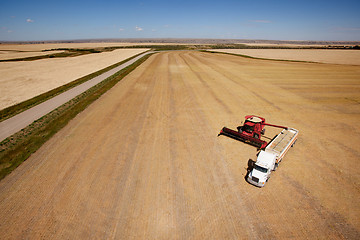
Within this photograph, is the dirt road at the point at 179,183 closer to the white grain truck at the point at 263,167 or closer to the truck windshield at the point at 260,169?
the white grain truck at the point at 263,167

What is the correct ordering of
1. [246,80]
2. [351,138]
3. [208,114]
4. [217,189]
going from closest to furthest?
A: 1. [217,189]
2. [351,138]
3. [208,114]
4. [246,80]

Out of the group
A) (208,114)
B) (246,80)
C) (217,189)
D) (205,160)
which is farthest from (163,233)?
(246,80)

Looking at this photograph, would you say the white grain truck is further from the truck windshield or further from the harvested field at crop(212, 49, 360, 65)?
the harvested field at crop(212, 49, 360, 65)

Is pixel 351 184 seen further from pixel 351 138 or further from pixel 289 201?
pixel 351 138

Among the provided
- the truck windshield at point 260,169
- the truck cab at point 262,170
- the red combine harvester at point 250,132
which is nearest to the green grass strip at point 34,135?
the truck cab at point 262,170

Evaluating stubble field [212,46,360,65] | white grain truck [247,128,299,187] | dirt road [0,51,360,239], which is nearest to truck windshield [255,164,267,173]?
white grain truck [247,128,299,187]

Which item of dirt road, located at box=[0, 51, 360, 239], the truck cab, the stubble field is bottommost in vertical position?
dirt road, located at box=[0, 51, 360, 239]

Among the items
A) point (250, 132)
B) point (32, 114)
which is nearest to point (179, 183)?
point (250, 132)
